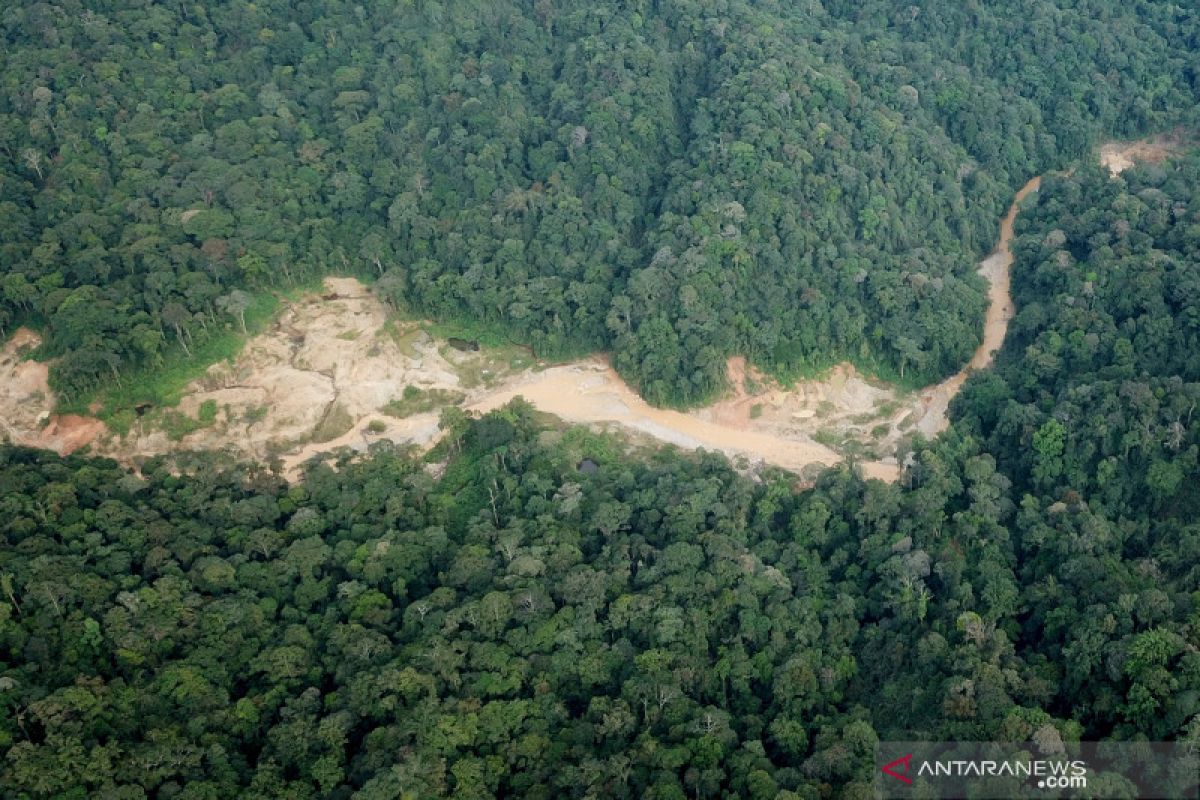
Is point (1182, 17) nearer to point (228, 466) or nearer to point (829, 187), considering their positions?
point (829, 187)

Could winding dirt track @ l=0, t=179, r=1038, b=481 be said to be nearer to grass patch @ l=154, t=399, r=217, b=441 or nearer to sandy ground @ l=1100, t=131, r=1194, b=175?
grass patch @ l=154, t=399, r=217, b=441

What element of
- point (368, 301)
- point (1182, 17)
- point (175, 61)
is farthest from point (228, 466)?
point (1182, 17)

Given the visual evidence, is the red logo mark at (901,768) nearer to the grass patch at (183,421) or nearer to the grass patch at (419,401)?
the grass patch at (419,401)

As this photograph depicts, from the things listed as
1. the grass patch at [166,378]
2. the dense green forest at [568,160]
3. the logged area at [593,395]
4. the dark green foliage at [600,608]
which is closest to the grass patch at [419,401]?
the logged area at [593,395]

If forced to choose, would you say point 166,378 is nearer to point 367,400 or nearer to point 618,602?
point 367,400

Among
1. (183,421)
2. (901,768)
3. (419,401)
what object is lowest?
(183,421)

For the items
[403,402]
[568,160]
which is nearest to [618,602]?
[403,402]

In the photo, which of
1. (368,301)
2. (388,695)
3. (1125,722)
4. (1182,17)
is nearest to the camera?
(1125,722)

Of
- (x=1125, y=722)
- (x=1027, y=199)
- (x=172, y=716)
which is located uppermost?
(x=1027, y=199)
